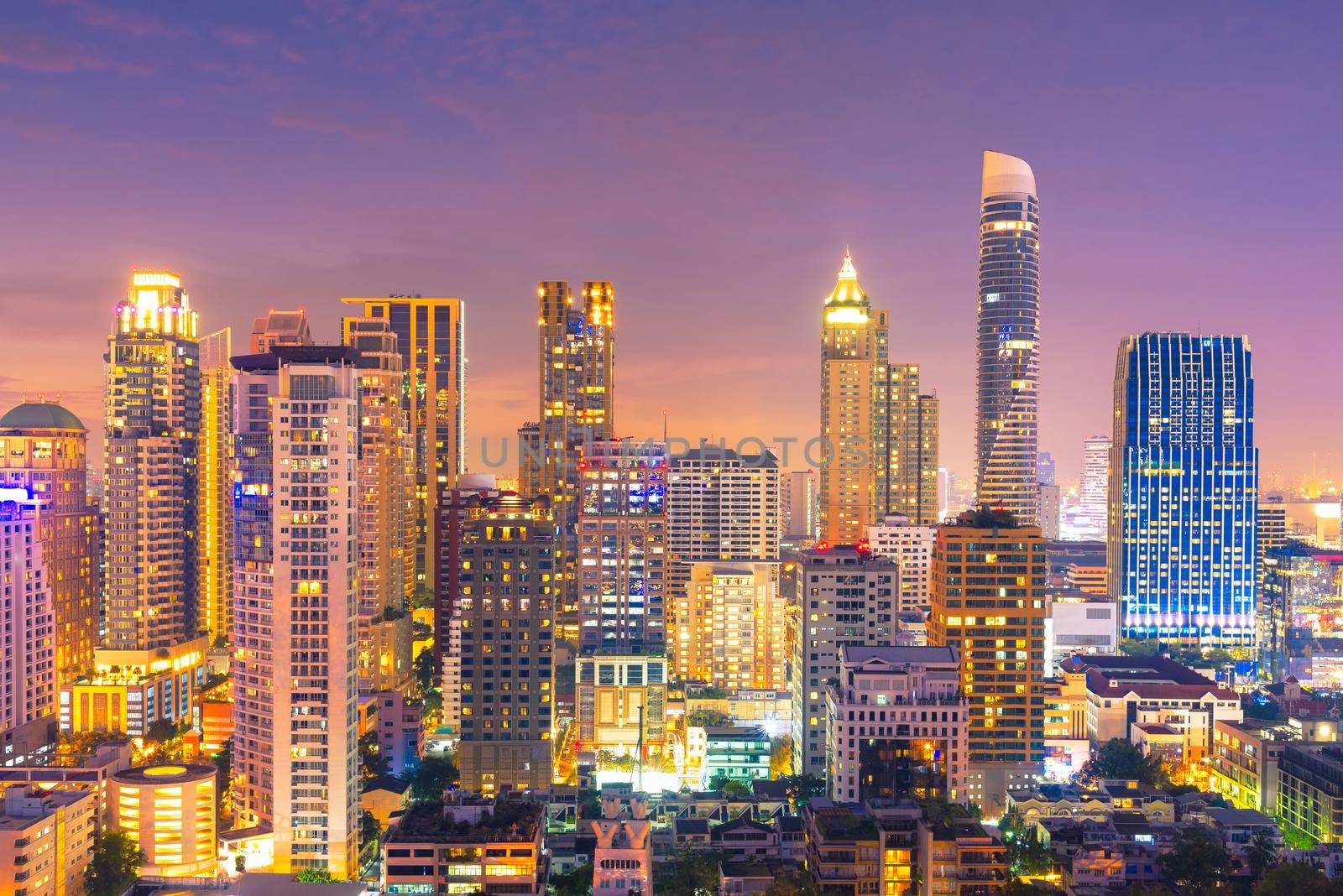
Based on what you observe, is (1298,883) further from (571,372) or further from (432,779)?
(571,372)

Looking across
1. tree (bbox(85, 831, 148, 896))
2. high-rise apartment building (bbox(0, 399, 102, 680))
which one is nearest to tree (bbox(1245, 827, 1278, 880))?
tree (bbox(85, 831, 148, 896))

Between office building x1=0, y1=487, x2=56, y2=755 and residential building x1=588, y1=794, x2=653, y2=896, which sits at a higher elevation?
office building x1=0, y1=487, x2=56, y2=755

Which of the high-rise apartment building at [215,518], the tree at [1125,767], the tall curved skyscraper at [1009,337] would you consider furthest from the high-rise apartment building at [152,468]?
the tall curved skyscraper at [1009,337]

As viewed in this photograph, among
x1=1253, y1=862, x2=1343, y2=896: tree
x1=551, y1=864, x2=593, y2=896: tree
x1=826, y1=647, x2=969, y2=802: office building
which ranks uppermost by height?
x1=826, y1=647, x2=969, y2=802: office building

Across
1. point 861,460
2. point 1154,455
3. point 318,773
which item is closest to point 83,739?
point 318,773

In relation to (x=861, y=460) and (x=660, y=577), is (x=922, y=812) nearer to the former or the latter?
(x=660, y=577)

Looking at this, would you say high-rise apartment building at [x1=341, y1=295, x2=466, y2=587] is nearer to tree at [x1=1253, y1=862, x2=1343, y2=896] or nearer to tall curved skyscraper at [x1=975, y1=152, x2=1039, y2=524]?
tall curved skyscraper at [x1=975, y1=152, x2=1039, y2=524]
